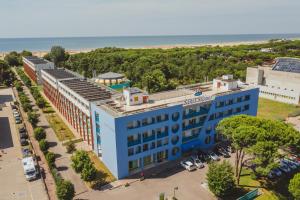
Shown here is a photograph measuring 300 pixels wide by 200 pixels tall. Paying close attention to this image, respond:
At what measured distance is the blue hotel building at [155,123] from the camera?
46662mm

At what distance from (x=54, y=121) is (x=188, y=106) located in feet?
142

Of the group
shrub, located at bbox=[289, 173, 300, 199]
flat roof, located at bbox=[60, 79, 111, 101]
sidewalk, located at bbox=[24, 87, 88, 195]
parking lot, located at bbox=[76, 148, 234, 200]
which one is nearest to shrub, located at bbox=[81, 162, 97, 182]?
sidewalk, located at bbox=[24, 87, 88, 195]

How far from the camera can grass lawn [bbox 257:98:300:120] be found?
82050mm

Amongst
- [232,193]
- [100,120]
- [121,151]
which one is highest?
[100,120]

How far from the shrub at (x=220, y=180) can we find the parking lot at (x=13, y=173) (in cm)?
2750

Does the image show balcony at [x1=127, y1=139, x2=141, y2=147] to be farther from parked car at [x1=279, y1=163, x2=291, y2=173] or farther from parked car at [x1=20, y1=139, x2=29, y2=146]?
parked car at [x1=20, y1=139, x2=29, y2=146]

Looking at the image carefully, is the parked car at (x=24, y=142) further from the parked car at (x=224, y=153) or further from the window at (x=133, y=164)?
the parked car at (x=224, y=153)

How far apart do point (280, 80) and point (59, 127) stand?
8317 centimetres

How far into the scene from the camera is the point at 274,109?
8862 centimetres

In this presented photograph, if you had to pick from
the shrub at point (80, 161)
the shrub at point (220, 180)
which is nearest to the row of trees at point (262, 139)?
the shrub at point (220, 180)

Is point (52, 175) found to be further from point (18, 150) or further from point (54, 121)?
point (54, 121)

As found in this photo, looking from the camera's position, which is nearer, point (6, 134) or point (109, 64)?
point (6, 134)

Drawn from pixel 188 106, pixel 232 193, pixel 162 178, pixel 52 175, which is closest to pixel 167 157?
pixel 162 178

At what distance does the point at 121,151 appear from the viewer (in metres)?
46.3
